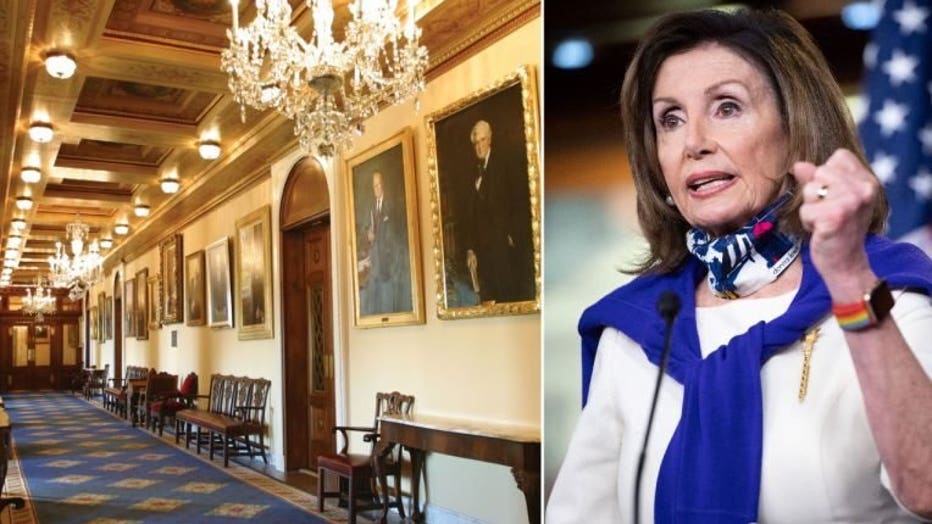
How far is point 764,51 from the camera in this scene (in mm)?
1117

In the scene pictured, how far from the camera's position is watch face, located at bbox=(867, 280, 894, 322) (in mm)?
866

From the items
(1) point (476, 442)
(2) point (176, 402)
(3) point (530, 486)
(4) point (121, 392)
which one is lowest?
(4) point (121, 392)

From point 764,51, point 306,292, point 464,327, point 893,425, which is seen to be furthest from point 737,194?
point 306,292

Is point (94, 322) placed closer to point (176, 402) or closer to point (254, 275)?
point (176, 402)

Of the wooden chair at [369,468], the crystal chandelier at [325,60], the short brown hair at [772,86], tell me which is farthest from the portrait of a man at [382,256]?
the short brown hair at [772,86]

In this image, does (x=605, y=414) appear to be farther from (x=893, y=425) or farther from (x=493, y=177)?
(x=493, y=177)

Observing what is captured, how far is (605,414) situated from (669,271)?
260 millimetres

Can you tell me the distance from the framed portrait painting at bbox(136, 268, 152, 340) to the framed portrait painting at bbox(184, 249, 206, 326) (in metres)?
3.66

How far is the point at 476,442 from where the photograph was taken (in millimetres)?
4598

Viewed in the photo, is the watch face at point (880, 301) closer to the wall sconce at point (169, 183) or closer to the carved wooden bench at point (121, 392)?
the wall sconce at point (169, 183)

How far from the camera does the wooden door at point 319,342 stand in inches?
328

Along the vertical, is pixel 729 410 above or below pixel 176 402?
above

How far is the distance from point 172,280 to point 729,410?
14.0 m

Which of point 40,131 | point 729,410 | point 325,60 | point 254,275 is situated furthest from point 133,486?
point 729,410
